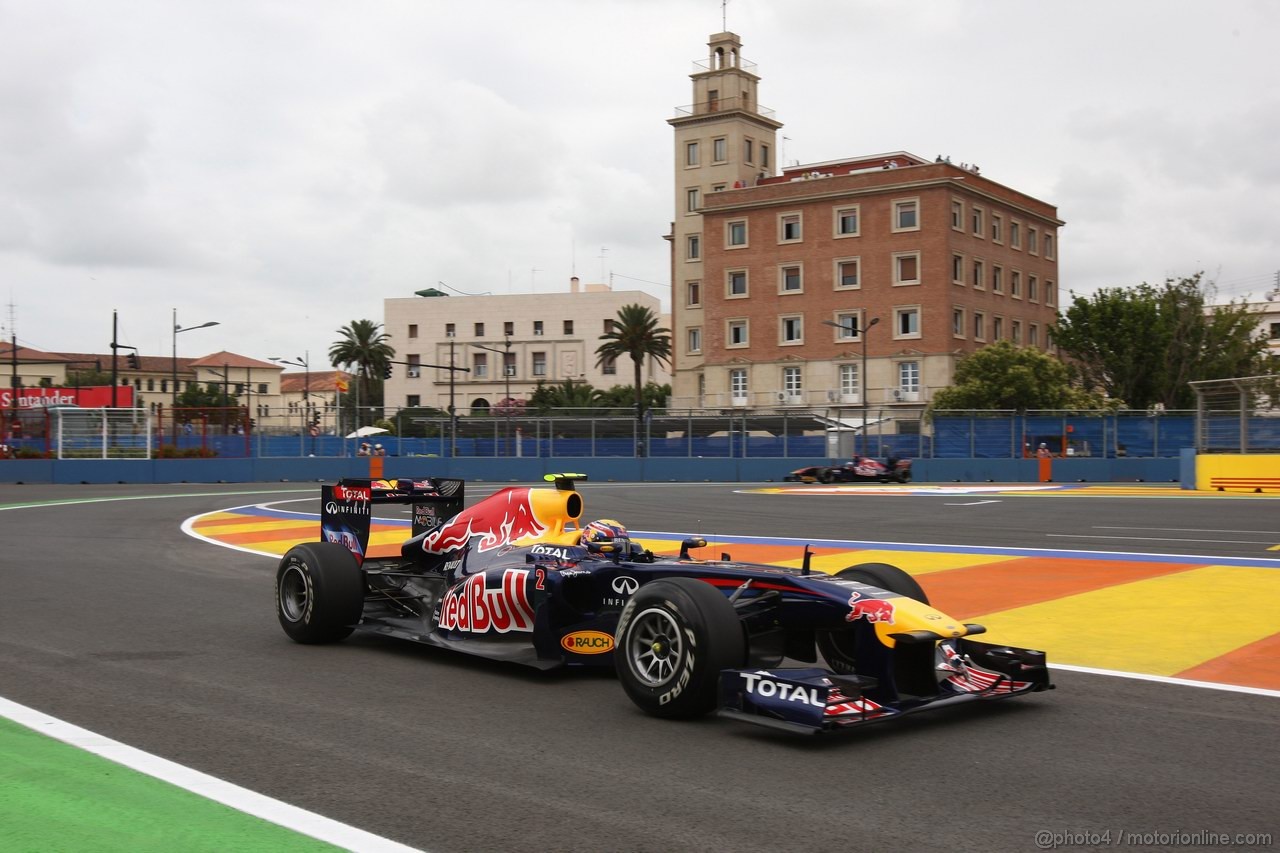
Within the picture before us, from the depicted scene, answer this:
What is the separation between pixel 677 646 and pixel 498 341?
10339 centimetres

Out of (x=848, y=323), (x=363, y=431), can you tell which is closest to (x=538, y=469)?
(x=363, y=431)

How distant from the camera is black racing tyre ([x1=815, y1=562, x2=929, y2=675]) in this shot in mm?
6379

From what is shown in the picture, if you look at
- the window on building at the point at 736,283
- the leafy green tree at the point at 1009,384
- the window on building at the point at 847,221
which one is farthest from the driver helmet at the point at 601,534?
the window on building at the point at 736,283

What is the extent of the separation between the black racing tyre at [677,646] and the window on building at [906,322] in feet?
208

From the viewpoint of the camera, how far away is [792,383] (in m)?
71.4

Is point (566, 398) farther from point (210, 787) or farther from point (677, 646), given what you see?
point (210, 787)

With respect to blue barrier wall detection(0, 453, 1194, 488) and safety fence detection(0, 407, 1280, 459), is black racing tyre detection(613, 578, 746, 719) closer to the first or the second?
blue barrier wall detection(0, 453, 1194, 488)

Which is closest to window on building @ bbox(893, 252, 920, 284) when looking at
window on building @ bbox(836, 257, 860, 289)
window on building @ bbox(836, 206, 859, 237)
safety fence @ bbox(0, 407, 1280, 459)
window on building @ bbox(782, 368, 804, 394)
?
window on building @ bbox(836, 257, 860, 289)

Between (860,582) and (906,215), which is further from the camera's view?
(906,215)

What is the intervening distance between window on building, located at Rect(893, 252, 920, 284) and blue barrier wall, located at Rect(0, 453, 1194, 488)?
26.2 metres

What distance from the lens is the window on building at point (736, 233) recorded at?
7312cm

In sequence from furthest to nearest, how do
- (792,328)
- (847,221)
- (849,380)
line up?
(792,328) < (847,221) < (849,380)

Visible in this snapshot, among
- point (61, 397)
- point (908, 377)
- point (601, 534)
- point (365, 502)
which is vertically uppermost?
Result: point (908, 377)

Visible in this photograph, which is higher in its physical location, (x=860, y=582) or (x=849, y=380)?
(x=849, y=380)
